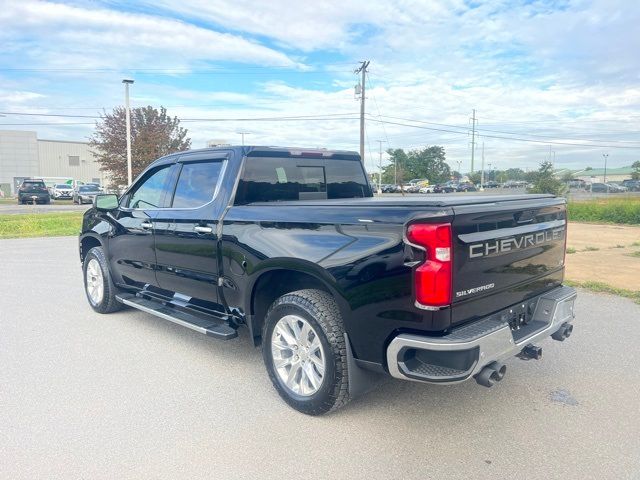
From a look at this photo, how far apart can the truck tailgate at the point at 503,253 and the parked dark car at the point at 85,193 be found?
1386 inches

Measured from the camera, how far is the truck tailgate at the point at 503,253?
2.90 meters

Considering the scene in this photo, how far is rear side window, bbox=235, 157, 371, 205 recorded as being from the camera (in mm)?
4188

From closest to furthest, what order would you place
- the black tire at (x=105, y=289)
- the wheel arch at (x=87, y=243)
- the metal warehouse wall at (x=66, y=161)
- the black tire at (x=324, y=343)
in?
the black tire at (x=324, y=343), the black tire at (x=105, y=289), the wheel arch at (x=87, y=243), the metal warehouse wall at (x=66, y=161)

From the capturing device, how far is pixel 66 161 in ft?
245

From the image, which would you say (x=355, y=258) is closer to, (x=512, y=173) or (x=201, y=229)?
(x=201, y=229)

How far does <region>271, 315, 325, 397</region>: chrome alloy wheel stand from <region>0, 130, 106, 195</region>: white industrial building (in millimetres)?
67752

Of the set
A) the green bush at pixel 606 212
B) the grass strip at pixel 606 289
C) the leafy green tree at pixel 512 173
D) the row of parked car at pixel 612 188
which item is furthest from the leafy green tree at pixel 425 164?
the grass strip at pixel 606 289

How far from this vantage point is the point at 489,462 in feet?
9.43

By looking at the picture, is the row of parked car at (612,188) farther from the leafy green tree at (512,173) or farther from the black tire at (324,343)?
the black tire at (324,343)

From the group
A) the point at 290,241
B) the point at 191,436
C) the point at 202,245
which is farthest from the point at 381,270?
the point at 202,245

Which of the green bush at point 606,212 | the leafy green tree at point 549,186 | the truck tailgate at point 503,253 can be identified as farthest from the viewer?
the leafy green tree at point 549,186

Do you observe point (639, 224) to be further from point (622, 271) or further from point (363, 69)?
point (363, 69)

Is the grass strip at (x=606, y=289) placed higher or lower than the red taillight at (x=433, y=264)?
lower

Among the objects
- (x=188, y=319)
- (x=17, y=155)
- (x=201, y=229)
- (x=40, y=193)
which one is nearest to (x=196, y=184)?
(x=201, y=229)
